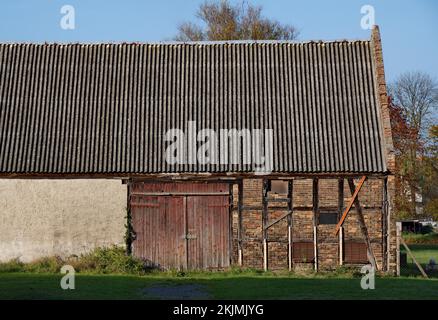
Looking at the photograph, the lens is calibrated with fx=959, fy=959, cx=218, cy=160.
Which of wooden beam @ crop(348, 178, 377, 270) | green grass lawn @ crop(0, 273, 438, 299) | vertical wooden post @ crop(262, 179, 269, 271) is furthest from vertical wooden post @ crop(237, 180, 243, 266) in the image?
wooden beam @ crop(348, 178, 377, 270)

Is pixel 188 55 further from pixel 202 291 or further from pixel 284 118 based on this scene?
pixel 202 291

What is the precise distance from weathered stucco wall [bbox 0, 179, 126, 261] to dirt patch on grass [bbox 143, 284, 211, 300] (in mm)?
4775

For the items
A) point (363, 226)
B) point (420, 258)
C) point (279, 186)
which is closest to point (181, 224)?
point (279, 186)

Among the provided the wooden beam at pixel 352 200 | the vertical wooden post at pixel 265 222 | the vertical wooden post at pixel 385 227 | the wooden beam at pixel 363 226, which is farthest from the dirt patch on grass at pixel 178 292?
the vertical wooden post at pixel 385 227

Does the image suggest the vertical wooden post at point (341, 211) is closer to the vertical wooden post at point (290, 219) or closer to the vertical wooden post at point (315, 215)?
the vertical wooden post at point (315, 215)

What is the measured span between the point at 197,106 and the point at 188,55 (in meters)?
2.50

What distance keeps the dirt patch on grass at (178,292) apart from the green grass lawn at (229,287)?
0.16m

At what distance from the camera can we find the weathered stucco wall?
2516 centimetres

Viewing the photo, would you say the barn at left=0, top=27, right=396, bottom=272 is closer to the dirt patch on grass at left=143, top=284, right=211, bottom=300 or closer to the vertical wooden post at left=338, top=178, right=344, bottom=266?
the vertical wooden post at left=338, top=178, right=344, bottom=266

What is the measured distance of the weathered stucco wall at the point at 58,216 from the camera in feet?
82.5
